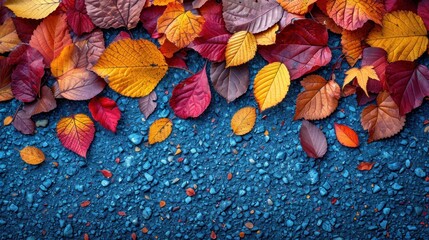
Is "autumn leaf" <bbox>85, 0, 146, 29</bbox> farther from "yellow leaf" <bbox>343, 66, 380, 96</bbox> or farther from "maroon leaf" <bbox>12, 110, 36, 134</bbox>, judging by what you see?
"yellow leaf" <bbox>343, 66, 380, 96</bbox>

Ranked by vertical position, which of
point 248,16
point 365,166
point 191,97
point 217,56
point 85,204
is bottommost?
point 85,204

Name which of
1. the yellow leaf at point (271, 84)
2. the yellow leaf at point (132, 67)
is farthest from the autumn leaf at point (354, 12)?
the yellow leaf at point (132, 67)

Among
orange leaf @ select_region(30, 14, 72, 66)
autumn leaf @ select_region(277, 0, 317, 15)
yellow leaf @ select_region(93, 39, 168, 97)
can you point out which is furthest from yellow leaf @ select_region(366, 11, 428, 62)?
orange leaf @ select_region(30, 14, 72, 66)

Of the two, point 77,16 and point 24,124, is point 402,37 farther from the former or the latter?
point 24,124

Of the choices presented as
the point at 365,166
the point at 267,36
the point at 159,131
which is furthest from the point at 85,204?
the point at 365,166

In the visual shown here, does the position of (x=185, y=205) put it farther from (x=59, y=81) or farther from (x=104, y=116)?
(x=59, y=81)

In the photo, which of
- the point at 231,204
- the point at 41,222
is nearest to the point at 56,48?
A: the point at 41,222
